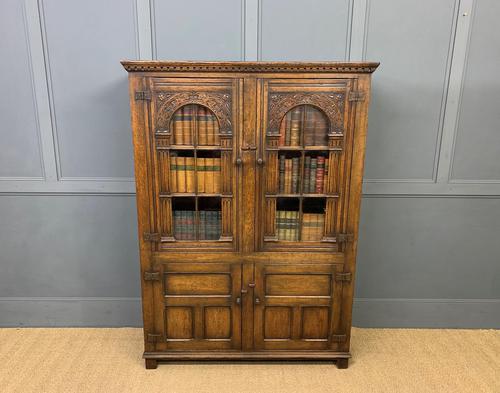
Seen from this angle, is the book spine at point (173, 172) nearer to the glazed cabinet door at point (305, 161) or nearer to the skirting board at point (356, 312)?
the glazed cabinet door at point (305, 161)

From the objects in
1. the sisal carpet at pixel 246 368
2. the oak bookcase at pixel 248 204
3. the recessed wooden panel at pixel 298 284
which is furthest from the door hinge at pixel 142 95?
the sisal carpet at pixel 246 368

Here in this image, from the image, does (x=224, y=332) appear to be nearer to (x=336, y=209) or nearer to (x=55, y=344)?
(x=336, y=209)

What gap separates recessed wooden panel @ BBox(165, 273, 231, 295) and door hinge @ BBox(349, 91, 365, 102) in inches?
51.1

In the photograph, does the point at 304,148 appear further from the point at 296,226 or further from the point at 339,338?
the point at 339,338

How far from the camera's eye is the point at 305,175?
2127 mm

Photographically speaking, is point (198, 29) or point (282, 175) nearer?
point (282, 175)

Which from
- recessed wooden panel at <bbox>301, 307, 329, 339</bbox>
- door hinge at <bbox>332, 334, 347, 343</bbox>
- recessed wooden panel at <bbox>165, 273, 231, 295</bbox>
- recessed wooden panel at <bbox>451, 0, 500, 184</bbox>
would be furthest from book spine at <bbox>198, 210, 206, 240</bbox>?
recessed wooden panel at <bbox>451, 0, 500, 184</bbox>

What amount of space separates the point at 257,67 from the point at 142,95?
0.66 metres

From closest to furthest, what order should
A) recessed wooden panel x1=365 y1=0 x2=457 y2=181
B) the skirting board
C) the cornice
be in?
the cornice
recessed wooden panel x1=365 y1=0 x2=457 y2=181
the skirting board

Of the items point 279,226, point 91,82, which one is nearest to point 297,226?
point 279,226

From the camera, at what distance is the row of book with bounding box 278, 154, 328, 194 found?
211 cm

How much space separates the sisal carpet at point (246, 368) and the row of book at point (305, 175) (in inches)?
46.9

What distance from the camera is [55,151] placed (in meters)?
2.54

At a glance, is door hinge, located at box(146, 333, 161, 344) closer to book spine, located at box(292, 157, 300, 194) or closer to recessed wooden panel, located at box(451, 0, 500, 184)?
book spine, located at box(292, 157, 300, 194)
